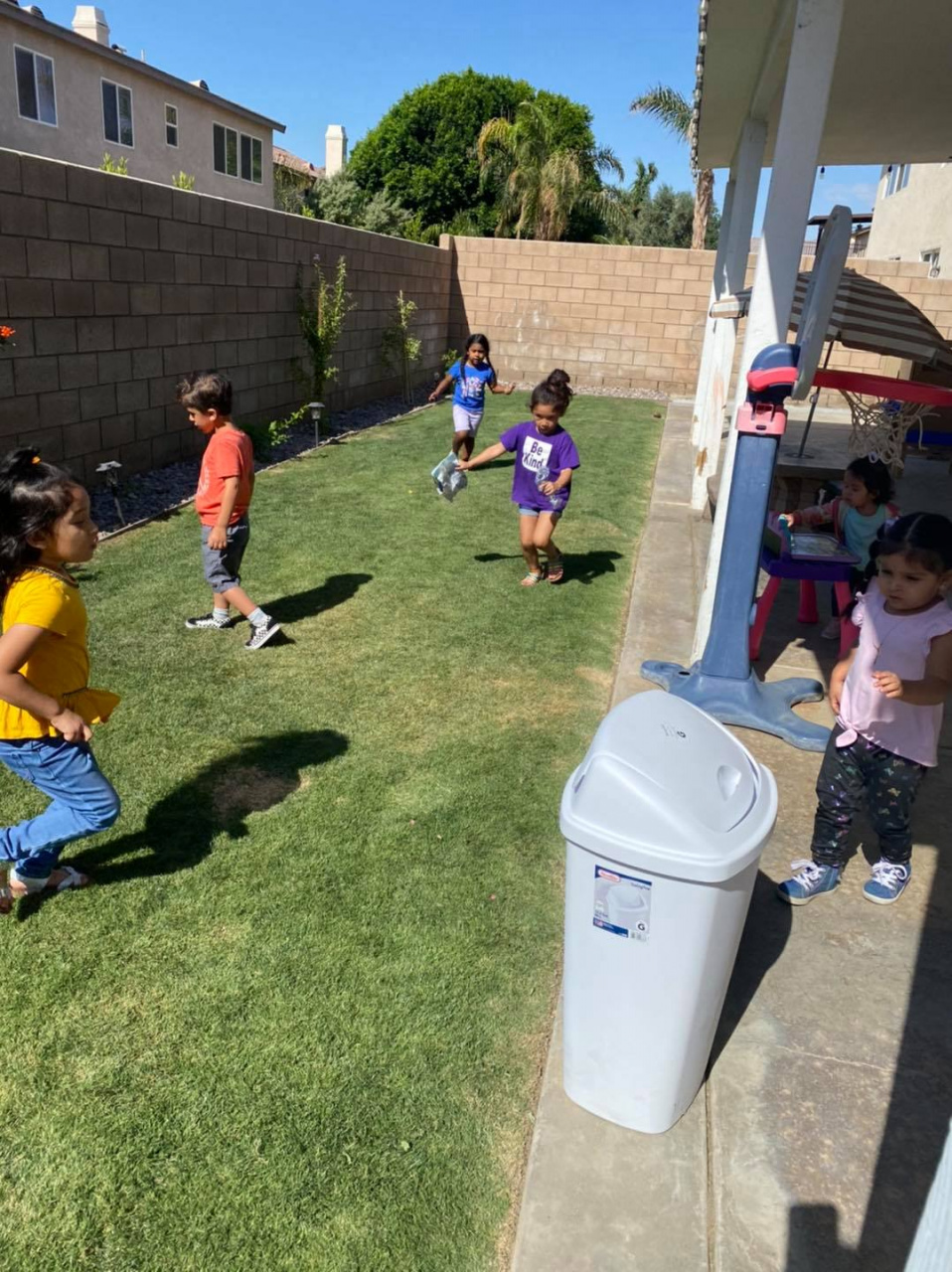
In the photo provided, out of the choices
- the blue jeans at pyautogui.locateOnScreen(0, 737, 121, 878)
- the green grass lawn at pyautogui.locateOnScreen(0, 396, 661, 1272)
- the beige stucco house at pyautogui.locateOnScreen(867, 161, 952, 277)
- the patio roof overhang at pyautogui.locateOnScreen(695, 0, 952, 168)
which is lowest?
the green grass lawn at pyautogui.locateOnScreen(0, 396, 661, 1272)

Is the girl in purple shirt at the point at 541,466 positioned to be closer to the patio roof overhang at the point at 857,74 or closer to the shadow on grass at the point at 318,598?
the shadow on grass at the point at 318,598

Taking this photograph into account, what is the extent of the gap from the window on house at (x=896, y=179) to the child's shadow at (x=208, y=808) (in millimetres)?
26353

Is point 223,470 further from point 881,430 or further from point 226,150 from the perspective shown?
point 226,150

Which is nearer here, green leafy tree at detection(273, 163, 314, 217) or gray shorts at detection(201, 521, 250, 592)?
gray shorts at detection(201, 521, 250, 592)

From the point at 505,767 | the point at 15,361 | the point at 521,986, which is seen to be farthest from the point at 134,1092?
the point at 15,361

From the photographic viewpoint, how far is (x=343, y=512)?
8477 mm

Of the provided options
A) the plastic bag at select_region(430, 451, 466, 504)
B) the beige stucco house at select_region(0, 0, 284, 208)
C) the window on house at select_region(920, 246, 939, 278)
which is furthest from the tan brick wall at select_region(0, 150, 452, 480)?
the window on house at select_region(920, 246, 939, 278)

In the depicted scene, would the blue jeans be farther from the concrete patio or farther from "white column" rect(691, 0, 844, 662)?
"white column" rect(691, 0, 844, 662)

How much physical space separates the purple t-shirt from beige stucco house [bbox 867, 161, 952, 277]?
14.5 m

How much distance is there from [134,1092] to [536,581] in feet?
15.9

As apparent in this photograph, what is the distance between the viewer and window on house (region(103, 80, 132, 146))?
2303 cm

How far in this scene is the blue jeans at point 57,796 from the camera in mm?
2895

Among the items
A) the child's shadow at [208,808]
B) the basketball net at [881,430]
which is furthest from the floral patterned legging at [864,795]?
the basketball net at [881,430]

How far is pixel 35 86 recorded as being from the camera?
20781 millimetres
